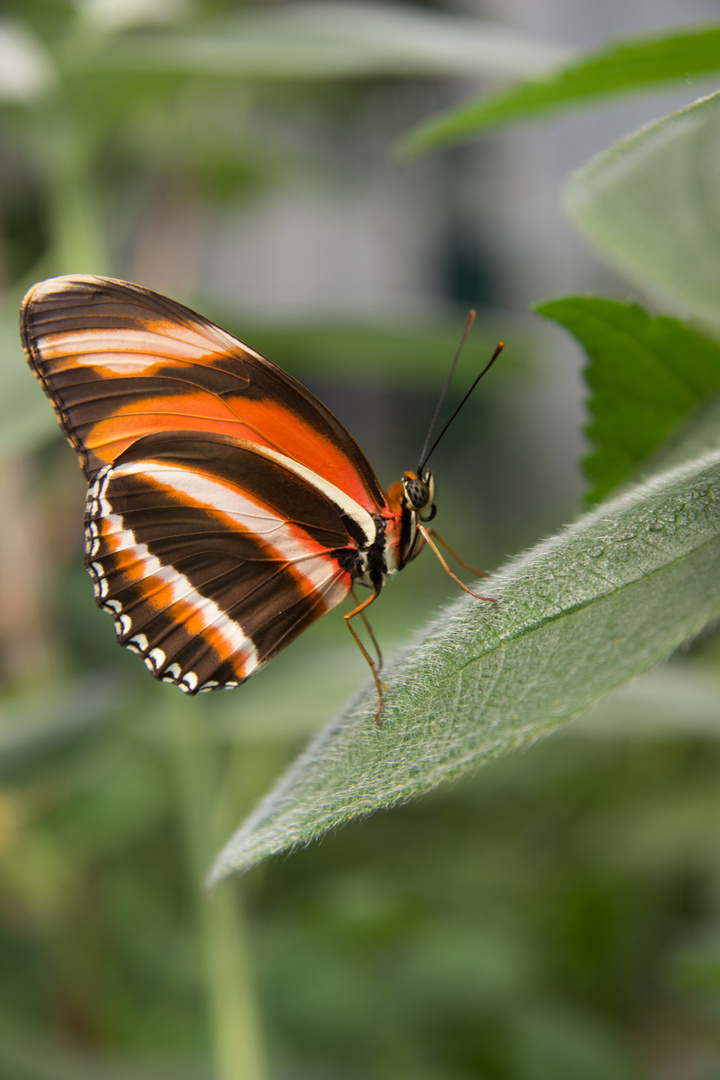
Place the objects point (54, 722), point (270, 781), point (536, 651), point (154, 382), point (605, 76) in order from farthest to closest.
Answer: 1. point (270, 781)
2. point (54, 722)
3. point (154, 382)
4. point (605, 76)
5. point (536, 651)

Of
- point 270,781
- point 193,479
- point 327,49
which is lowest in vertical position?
point 270,781

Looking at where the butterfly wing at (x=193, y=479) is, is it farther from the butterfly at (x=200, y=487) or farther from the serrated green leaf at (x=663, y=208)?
the serrated green leaf at (x=663, y=208)

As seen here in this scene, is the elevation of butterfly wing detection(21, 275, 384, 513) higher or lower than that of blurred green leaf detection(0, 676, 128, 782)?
higher

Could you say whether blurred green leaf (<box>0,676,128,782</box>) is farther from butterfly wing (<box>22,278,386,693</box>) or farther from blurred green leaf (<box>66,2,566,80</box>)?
blurred green leaf (<box>66,2,566,80</box>)

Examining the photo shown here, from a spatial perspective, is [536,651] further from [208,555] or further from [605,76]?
[208,555]


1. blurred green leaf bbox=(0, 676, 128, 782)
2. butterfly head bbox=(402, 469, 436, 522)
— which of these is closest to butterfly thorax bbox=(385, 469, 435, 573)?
butterfly head bbox=(402, 469, 436, 522)

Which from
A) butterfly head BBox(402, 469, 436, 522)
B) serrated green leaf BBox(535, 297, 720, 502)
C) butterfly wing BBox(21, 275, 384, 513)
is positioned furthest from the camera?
butterfly head BBox(402, 469, 436, 522)

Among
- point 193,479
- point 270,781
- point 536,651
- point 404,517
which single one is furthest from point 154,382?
point 270,781
